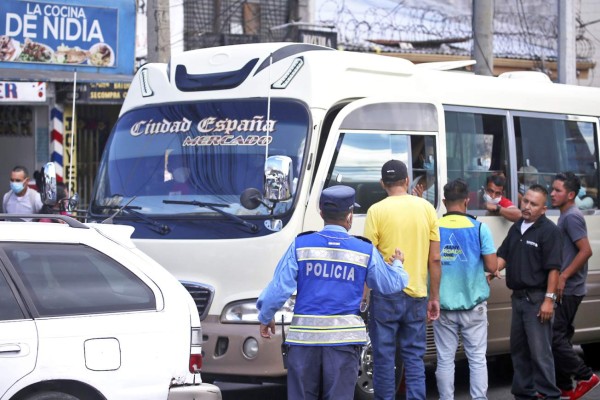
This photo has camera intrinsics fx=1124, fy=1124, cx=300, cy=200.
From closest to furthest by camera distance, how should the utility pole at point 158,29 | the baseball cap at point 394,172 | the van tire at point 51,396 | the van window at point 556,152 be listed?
1. the van tire at point 51,396
2. the baseball cap at point 394,172
3. the van window at point 556,152
4. the utility pole at point 158,29

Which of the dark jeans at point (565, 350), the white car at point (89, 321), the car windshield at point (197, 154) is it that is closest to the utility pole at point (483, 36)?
the dark jeans at point (565, 350)

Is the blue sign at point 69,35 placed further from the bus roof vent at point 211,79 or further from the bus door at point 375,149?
the bus door at point 375,149

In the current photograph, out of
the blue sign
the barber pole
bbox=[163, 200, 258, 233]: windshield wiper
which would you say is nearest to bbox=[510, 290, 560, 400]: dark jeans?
bbox=[163, 200, 258, 233]: windshield wiper

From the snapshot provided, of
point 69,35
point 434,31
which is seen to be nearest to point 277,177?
point 69,35

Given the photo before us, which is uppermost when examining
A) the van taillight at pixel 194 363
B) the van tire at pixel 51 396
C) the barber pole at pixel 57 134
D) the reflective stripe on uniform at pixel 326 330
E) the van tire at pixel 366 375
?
the barber pole at pixel 57 134

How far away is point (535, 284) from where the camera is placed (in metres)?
8.52

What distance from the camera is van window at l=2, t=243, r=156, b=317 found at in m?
6.16

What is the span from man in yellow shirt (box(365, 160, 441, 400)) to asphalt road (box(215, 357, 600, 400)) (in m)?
2.02

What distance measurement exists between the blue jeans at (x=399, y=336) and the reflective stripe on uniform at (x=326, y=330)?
1529 mm

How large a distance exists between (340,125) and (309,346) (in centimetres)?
272

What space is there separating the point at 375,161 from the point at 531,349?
6.22 feet

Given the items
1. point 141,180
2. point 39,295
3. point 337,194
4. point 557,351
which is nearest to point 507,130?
point 557,351

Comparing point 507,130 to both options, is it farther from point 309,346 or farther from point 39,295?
point 39,295

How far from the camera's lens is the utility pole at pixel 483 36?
51.3 ft
